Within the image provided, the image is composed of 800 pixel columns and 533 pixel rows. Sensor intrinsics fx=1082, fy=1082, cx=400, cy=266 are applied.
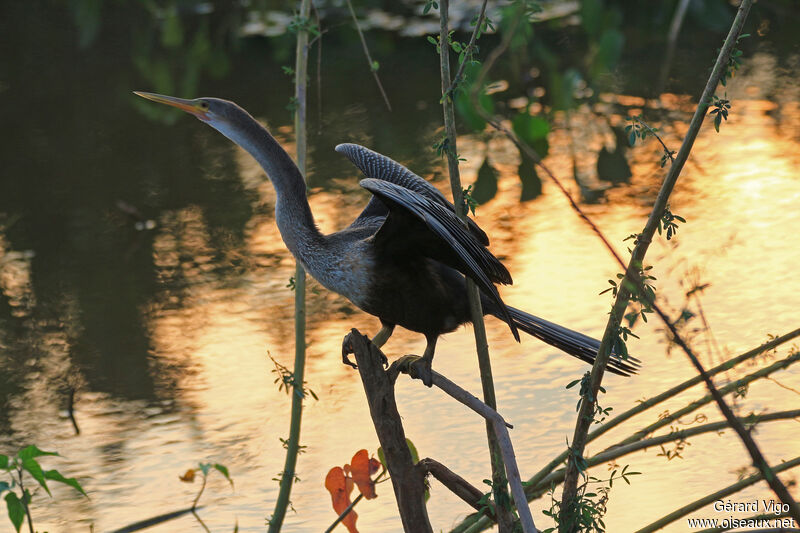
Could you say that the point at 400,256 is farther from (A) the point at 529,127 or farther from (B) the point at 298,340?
(A) the point at 529,127

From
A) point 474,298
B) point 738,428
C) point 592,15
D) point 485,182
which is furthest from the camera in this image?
point 474,298

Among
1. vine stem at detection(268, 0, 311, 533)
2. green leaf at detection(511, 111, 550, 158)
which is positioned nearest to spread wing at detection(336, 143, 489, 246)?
vine stem at detection(268, 0, 311, 533)

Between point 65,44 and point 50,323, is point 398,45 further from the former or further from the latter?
point 50,323

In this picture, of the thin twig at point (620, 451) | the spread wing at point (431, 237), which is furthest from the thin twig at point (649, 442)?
the spread wing at point (431, 237)

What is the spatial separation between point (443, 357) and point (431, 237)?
172 cm

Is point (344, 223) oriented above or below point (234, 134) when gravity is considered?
below

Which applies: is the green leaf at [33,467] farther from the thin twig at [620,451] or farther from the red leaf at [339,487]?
the thin twig at [620,451]

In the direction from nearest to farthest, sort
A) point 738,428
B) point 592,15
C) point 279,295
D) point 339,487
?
point 592,15
point 738,428
point 339,487
point 279,295

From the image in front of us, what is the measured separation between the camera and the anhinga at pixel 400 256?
6.91ft

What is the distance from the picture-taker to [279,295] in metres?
4.55

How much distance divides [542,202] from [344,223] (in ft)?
3.26

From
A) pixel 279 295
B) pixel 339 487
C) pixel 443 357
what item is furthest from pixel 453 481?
pixel 279 295

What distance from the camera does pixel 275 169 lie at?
252cm

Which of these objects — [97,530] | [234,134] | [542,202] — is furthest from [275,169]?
[542,202]
